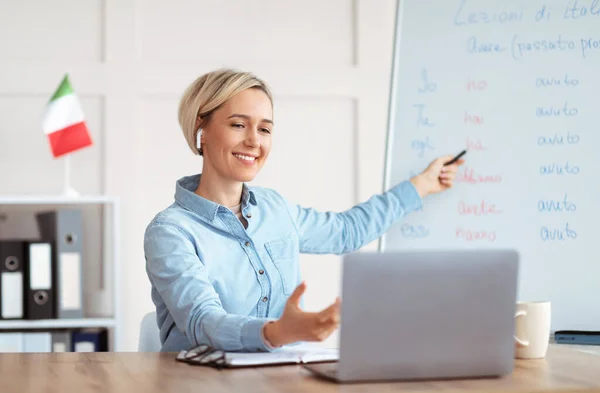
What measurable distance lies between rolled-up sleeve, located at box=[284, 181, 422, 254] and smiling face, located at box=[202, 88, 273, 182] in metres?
0.20

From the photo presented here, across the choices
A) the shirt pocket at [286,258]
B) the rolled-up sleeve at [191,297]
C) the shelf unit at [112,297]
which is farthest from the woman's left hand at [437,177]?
the shelf unit at [112,297]

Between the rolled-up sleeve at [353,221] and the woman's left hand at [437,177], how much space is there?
0.02 metres

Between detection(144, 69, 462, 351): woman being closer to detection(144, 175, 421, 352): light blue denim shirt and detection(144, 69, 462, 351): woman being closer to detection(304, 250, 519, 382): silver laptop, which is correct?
detection(144, 175, 421, 352): light blue denim shirt

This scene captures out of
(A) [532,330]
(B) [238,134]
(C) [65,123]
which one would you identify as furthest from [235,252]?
(C) [65,123]

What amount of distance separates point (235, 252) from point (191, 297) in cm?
29

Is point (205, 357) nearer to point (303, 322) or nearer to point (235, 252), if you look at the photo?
point (303, 322)

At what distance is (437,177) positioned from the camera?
2.06 metres

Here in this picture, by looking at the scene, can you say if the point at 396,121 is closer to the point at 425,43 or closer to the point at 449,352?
the point at 425,43

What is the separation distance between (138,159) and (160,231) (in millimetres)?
1618

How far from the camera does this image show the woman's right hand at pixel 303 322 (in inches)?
47.5

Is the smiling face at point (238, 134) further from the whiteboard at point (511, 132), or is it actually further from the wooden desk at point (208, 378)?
the wooden desk at point (208, 378)

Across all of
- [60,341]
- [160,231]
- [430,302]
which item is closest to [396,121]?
[160,231]

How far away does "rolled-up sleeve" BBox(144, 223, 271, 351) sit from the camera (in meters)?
1.39

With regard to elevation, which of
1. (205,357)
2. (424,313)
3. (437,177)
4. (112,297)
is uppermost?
(437,177)
